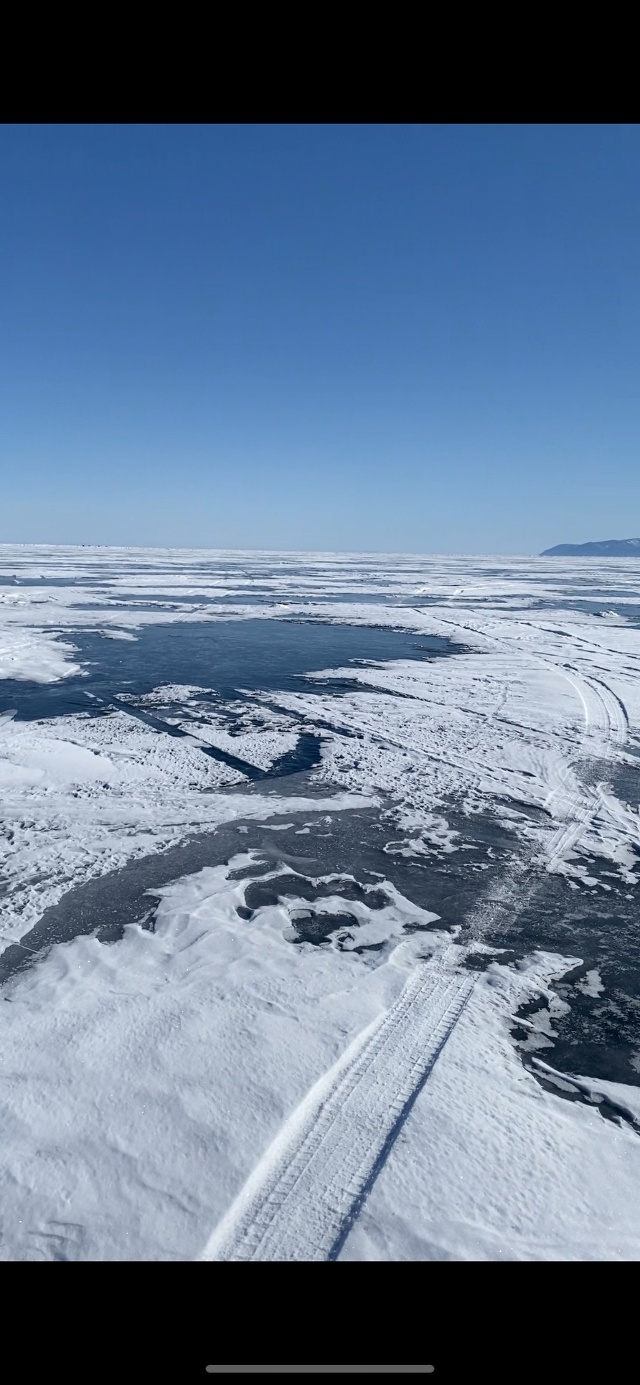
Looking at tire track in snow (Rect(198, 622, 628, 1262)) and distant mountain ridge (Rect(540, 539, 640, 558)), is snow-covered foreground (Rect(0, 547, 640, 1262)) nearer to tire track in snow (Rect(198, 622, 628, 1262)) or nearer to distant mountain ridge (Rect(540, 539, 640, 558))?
tire track in snow (Rect(198, 622, 628, 1262))
